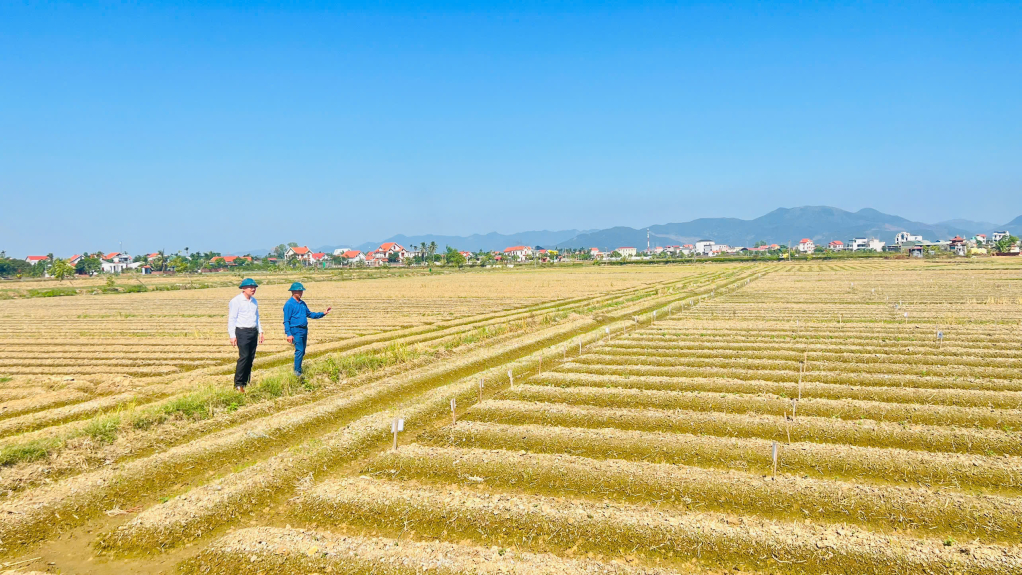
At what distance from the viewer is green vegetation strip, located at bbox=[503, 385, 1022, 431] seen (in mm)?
9055

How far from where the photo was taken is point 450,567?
5.09m

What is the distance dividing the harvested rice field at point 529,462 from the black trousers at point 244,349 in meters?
0.45

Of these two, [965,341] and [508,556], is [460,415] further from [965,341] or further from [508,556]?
[965,341]

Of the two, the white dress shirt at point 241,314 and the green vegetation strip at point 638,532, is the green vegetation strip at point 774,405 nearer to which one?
the green vegetation strip at point 638,532

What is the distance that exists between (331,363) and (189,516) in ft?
25.6

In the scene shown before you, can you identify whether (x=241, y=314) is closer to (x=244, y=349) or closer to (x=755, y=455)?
(x=244, y=349)

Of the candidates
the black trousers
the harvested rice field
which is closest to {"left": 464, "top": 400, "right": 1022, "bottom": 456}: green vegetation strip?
the harvested rice field

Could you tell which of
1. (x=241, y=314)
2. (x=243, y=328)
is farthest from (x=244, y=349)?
(x=241, y=314)

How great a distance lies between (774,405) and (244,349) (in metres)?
11.0

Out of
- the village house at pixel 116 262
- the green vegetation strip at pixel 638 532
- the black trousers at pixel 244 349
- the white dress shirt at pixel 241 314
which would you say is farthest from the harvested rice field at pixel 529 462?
the village house at pixel 116 262

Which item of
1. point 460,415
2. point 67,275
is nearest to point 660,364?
point 460,415

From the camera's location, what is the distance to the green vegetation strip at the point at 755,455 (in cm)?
683

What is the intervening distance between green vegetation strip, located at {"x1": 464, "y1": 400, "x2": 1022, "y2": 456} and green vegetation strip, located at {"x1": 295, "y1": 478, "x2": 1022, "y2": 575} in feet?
9.63

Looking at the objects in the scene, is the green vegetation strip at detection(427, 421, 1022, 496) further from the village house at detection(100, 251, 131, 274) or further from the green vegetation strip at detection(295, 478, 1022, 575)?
the village house at detection(100, 251, 131, 274)
